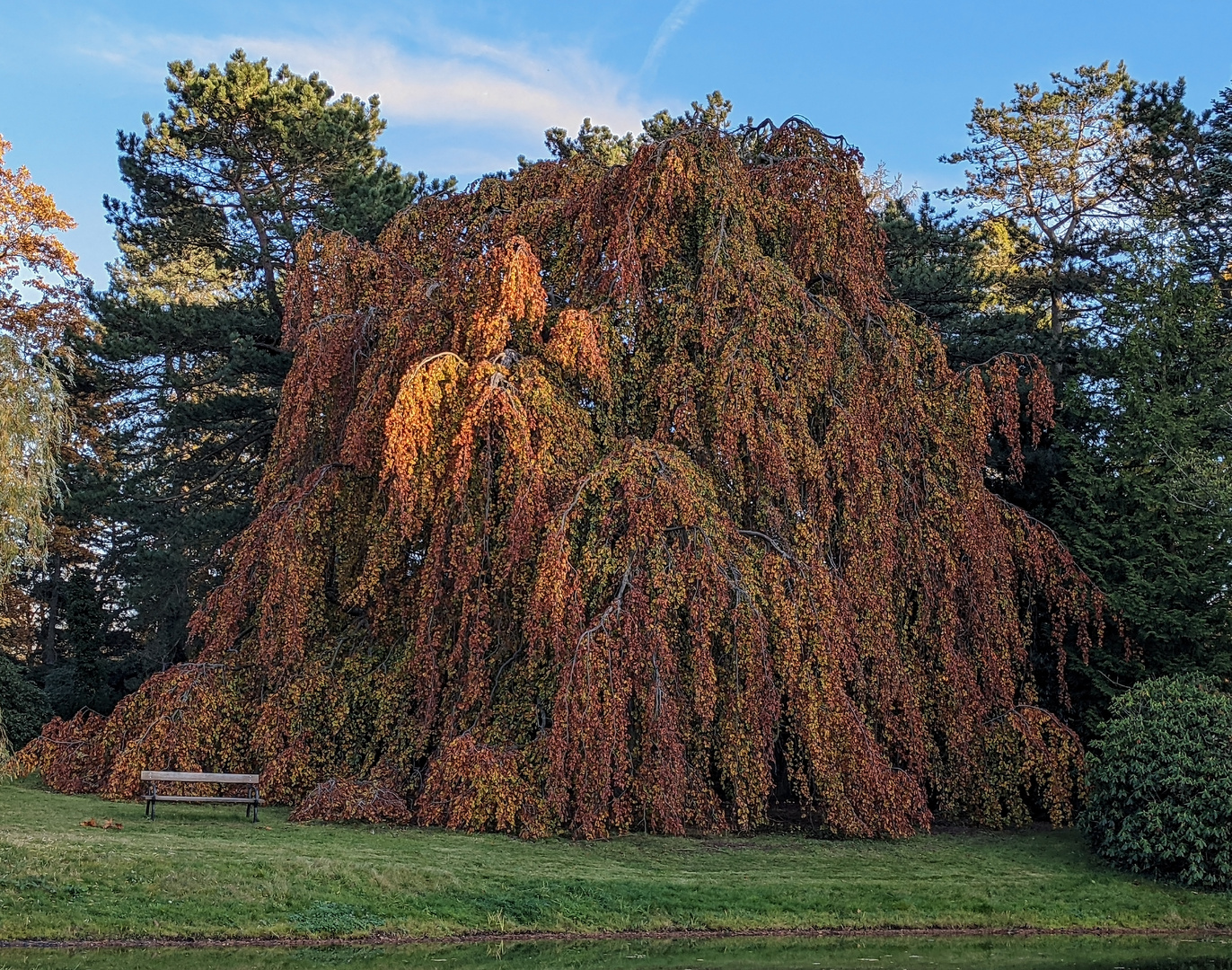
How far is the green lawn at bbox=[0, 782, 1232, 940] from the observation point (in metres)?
8.47

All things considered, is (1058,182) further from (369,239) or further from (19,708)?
(19,708)

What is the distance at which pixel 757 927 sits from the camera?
30.1 ft

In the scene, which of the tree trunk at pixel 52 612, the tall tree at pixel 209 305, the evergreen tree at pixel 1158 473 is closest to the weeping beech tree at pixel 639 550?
the evergreen tree at pixel 1158 473

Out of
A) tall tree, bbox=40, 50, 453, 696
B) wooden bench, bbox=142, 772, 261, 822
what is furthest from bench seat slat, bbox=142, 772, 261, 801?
tall tree, bbox=40, 50, 453, 696

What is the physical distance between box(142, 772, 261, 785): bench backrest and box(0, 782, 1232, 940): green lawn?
421 mm

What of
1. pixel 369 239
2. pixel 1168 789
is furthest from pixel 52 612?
pixel 1168 789

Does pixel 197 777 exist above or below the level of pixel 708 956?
above

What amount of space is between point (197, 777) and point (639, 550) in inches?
192

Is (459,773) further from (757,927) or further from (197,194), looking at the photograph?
(197,194)

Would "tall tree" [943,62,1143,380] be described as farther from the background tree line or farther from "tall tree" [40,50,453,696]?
"tall tree" [40,50,453,696]

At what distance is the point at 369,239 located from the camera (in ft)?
63.3

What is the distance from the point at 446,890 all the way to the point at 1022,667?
8306mm

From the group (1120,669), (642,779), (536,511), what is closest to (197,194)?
(536,511)

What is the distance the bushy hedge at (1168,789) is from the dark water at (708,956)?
107 cm
